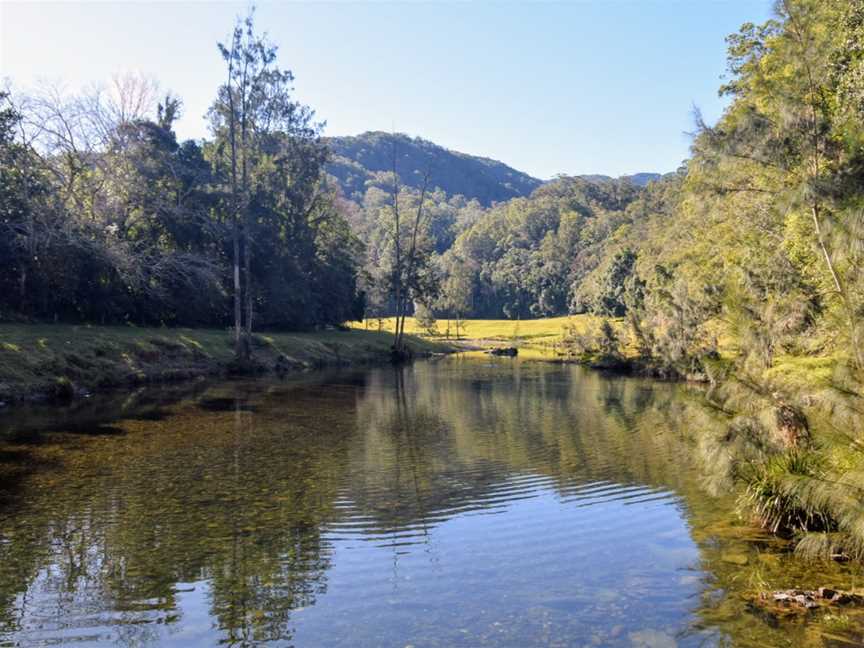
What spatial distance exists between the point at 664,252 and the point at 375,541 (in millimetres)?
57690

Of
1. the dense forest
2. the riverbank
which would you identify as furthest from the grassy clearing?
the riverbank

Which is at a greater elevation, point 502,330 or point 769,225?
point 769,225

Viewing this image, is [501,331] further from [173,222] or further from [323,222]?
[173,222]

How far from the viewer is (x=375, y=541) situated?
1093 cm

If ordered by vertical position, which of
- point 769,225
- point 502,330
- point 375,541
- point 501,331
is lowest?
point 375,541

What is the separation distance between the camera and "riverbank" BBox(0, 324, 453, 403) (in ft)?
89.6

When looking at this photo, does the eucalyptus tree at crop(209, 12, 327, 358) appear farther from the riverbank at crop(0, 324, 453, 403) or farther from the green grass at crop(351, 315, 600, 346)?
the green grass at crop(351, 315, 600, 346)

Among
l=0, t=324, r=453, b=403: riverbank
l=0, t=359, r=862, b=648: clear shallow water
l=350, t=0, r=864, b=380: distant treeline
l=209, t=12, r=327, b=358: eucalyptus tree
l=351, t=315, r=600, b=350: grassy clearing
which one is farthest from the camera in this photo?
l=351, t=315, r=600, b=350: grassy clearing

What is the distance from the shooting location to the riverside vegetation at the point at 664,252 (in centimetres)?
1031

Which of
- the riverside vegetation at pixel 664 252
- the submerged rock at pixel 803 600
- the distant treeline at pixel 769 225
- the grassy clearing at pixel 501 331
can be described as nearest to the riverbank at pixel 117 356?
the riverside vegetation at pixel 664 252

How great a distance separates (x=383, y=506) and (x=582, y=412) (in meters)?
15.1

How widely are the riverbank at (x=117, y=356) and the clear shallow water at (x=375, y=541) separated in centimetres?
650

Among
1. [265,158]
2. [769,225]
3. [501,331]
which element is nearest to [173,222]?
[265,158]

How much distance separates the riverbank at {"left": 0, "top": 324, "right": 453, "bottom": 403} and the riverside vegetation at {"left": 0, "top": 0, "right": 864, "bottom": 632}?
2.56ft
